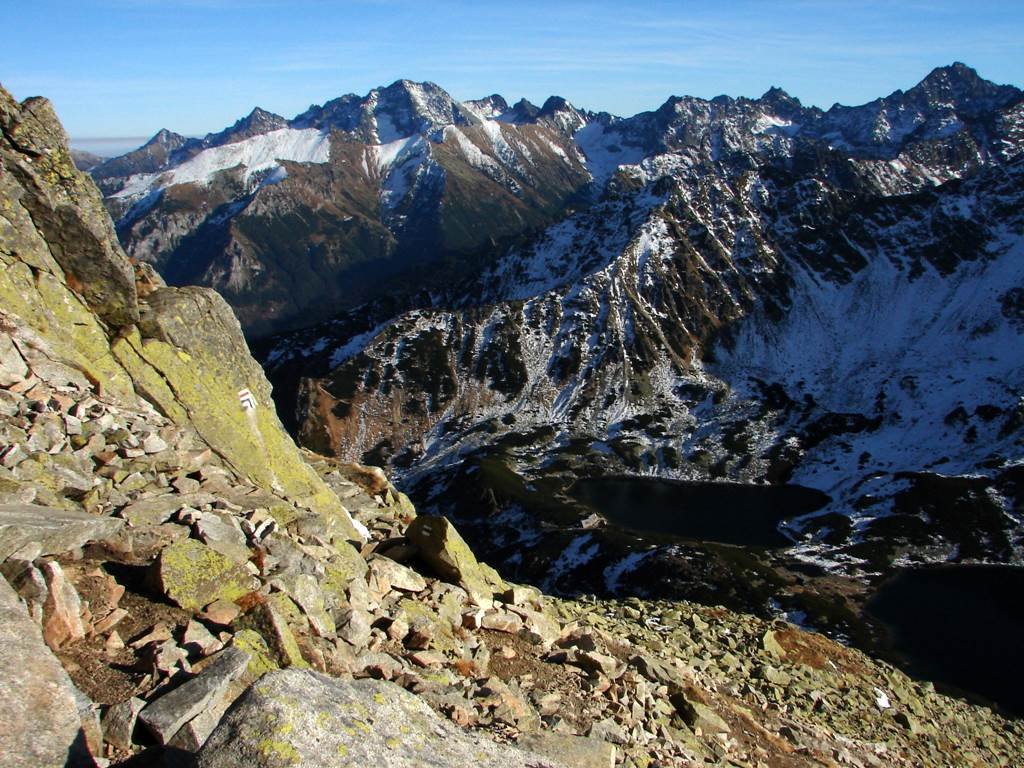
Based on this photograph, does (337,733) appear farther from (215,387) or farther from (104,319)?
(104,319)

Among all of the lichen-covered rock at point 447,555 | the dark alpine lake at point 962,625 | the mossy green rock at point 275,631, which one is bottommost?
the dark alpine lake at point 962,625

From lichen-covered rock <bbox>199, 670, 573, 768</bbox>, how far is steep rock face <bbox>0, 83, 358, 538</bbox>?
1456 cm

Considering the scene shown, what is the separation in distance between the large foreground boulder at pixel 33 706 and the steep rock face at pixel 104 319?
508 inches

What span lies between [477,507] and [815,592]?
8641cm

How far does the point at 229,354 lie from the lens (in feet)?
90.4

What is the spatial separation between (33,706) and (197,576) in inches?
216

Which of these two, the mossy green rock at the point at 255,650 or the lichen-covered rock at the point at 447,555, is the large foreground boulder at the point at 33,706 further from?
the lichen-covered rock at the point at 447,555

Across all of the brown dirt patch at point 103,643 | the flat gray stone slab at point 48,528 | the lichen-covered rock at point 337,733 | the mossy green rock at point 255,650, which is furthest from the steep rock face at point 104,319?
the lichen-covered rock at point 337,733

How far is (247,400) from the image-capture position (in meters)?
27.2

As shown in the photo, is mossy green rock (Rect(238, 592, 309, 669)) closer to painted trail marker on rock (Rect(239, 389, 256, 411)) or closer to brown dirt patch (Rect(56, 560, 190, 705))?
brown dirt patch (Rect(56, 560, 190, 705))

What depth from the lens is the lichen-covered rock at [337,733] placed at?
8.89 m

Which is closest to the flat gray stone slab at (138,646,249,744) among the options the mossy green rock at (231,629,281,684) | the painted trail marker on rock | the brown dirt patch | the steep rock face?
the mossy green rock at (231,629,281,684)

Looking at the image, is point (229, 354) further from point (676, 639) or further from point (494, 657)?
point (676, 639)

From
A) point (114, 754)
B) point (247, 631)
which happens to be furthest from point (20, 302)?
point (114, 754)
